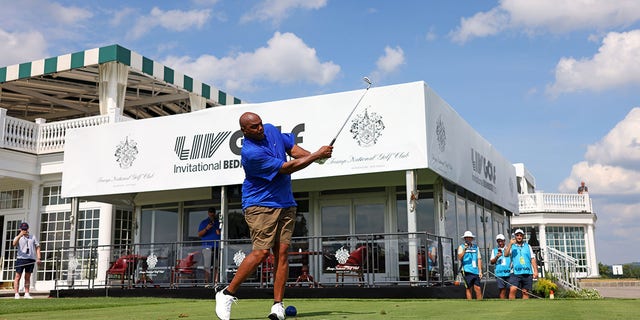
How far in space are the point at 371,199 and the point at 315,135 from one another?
8.68ft

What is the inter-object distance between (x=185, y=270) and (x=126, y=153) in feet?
10.9

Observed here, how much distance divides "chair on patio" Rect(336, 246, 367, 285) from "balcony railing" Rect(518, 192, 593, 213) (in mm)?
20765

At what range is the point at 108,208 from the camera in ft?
54.5

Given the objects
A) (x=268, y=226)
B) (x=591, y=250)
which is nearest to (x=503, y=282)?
(x=268, y=226)

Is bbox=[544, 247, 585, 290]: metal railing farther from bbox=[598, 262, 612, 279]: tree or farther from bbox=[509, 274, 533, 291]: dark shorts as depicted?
bbox=[598, 262, 612, 279]: tree

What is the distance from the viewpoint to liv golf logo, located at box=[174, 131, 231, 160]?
12.8 m

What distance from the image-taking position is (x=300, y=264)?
36.6ft

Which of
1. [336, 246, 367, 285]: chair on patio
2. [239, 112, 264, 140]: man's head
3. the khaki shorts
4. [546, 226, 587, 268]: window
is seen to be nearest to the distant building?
[336, 246, 367, 285]: chair on patio

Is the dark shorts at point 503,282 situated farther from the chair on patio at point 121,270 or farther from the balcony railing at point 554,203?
the balcony railing at point 554,203

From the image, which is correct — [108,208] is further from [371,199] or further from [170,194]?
[371,199]

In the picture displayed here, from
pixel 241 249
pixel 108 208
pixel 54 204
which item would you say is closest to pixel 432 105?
pixel 241 249

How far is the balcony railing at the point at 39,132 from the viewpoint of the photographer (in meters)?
17.1

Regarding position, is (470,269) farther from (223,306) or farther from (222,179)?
(223,306)

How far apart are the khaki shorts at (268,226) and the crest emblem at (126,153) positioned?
31.3 feet
